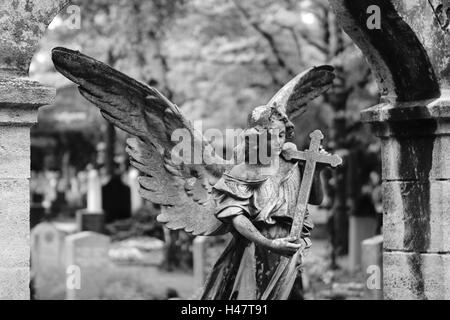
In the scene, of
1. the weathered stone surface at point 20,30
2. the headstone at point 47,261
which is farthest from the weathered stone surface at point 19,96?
the headstone at point 47,261

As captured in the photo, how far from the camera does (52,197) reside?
38.4 m

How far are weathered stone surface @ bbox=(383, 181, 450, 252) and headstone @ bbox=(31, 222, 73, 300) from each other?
6232 mm

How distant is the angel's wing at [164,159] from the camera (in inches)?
325

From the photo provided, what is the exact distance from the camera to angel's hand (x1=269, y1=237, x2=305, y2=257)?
7.48 m

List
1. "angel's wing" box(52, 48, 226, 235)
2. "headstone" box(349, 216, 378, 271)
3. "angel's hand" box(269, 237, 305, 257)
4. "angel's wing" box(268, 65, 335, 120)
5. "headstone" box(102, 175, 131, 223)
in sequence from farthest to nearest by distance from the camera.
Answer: "headstone" box(102, 175, 131, 223) < "headstone" box(349, 216, 378, 271) < "angel's wing" box(268, 65, 335, 120) < "angel's wing" box(52, 48, 226, 235) < "angel's hand" box(269, 237, 305, 257)

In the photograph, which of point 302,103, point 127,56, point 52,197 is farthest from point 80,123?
point 302,103

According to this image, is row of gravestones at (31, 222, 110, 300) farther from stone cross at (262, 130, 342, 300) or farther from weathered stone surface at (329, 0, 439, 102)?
weathered stone surface at (329, 0, 439, 102)

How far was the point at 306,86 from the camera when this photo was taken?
928 cm

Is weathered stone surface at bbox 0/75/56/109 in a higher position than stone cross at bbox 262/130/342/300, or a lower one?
higher

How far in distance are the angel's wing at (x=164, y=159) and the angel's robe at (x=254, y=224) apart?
0.34m

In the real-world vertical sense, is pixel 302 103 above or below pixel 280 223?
above

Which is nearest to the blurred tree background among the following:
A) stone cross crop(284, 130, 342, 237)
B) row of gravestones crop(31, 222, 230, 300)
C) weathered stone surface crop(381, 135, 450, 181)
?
row of gravestones crop(31, 222, 230, 300)

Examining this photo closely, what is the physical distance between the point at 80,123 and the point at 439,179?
1152 inches
